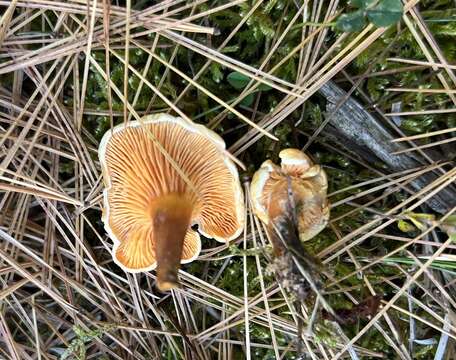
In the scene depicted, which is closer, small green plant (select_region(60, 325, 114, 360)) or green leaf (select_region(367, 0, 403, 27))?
green leaf (select_region(367, 0, 403, 27))

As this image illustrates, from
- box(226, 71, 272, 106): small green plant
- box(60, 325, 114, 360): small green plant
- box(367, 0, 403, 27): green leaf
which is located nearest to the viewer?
box(367, 0, 403, 27): green leaf

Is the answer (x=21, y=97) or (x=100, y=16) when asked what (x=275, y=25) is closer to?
(x=100, y=16)

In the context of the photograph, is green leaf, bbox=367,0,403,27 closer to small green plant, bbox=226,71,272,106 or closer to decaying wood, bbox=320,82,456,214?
decaying wood, bbox=320,82,456,214

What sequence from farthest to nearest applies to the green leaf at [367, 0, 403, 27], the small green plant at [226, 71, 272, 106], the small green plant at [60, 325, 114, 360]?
the small green plant at [60, 325, 114, 360]
the small green plant at [226, 71, 272, 106]
the green leaf at [367, 0, 403, 27]

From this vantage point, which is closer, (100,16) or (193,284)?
(100,16)

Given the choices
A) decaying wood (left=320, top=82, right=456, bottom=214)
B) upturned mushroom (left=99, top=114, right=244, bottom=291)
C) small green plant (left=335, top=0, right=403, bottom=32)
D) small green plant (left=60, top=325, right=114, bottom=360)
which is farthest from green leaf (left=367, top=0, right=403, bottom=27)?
small green plant (left=60, top=325, right=114, bottom=360)

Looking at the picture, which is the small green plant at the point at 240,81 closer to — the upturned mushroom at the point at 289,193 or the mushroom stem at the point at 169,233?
the upturned mushroom at the point at 289,193

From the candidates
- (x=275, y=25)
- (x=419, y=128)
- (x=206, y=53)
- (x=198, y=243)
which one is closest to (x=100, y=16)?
(x=206, y=53)
